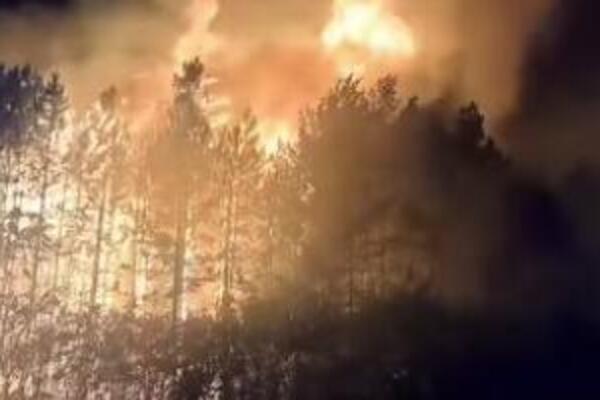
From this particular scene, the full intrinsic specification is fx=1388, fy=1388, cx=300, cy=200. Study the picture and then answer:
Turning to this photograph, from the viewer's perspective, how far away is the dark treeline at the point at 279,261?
52.4 m

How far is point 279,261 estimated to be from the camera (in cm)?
5800

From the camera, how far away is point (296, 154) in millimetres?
59531

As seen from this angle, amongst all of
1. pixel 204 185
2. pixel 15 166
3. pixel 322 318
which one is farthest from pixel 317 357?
pixel 15 166

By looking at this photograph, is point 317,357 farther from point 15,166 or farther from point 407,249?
point 15,166

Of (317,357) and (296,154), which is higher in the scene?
(296,154)

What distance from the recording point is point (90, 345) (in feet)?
174

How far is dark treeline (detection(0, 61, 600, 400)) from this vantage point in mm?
52375

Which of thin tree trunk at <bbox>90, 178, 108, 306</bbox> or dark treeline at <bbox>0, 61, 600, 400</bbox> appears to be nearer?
dark treeline at <bbox>0, 61, 600, 400</bbox>

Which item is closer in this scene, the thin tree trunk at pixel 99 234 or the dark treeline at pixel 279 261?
the dark treeline at pixel 279 261

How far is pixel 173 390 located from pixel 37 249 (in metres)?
11.9

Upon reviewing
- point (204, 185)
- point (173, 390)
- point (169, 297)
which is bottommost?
point (173, 390)

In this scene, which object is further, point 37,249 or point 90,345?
point 37,249

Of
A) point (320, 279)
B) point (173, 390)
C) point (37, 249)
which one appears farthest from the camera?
point (37, 249)

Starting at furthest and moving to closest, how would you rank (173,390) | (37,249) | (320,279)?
(37,249) → (320,279) → (173,390)
